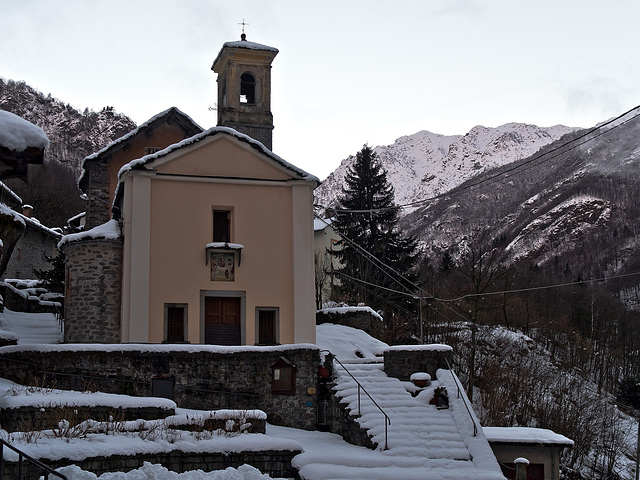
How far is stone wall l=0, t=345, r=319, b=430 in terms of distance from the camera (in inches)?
683

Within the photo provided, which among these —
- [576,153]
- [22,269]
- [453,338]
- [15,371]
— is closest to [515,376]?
[453,338]

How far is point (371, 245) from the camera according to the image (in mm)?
51156

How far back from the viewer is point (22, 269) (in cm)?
4906

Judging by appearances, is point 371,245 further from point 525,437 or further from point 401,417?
point 401,417

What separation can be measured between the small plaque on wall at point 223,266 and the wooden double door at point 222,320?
2.12 ft

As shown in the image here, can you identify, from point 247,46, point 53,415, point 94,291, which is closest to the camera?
point 53,415

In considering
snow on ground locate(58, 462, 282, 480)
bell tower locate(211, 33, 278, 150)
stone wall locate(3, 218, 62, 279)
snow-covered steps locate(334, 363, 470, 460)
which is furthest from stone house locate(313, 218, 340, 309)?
snow on ground locate(58, 462, 282, 480)

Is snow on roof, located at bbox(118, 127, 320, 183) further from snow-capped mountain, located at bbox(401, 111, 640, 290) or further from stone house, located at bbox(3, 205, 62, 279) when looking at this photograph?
snow-capped mountain, located at bbox(401, 111, 640, 290)

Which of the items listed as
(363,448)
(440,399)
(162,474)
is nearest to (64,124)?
(440,399)

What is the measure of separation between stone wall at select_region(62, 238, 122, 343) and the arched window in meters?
8.97

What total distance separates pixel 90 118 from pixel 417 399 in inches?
3864

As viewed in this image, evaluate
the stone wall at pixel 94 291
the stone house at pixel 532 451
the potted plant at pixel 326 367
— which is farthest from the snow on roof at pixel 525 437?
the stone wall at pixel 94 291

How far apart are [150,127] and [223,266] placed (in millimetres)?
7207

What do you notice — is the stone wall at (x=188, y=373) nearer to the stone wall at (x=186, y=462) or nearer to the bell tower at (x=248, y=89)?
the stone wall at (x=186, y=462)
